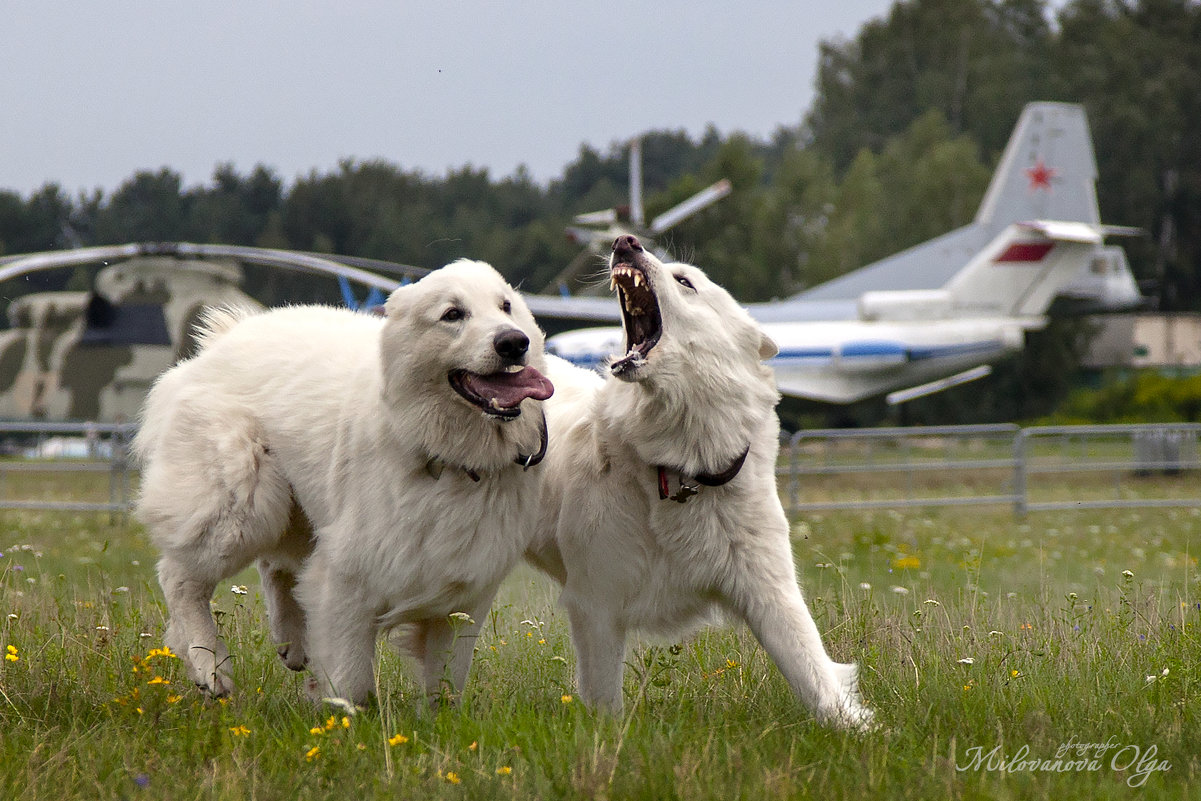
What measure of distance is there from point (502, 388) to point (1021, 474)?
36.1ft

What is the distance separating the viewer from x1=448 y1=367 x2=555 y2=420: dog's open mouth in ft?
11.5

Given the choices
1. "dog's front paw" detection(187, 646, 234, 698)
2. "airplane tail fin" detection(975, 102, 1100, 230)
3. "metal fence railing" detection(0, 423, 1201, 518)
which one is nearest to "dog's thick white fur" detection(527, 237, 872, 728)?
"dog's front paw" detection(187, 646, 234, 698)

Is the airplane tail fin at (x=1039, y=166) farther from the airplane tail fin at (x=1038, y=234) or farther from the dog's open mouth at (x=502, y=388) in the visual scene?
the dog's open mouth at (x=502, y=388)

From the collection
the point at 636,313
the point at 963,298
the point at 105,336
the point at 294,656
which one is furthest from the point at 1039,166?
the point at 294,656

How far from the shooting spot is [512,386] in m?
3.58

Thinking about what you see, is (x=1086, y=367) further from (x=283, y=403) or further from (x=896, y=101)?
(x=283, y=403)

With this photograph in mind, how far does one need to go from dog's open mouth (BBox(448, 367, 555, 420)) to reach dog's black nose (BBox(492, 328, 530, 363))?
0.07 meters

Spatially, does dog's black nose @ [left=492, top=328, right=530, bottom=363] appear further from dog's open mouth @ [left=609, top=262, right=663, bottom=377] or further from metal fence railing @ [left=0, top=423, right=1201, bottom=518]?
metal fence railing @ [left=0, top=423, right=1201, bottom=518]

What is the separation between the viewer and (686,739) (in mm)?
3273

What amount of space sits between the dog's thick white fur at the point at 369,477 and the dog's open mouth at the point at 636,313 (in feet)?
1.00

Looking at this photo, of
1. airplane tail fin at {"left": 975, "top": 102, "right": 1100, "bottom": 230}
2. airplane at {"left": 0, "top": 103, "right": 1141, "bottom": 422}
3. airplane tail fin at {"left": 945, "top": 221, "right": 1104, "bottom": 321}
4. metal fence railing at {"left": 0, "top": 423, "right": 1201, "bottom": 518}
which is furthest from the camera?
airplane tail fin at {"left": 975, "top": 102, "right": 1100, "bottom": 230}

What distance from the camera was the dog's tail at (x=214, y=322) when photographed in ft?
16.1

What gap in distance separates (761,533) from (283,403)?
183cm

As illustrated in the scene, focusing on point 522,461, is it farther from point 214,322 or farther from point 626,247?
point 214,322
